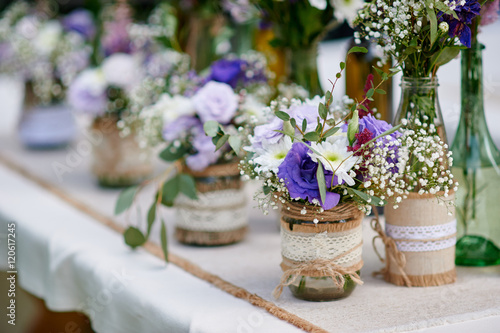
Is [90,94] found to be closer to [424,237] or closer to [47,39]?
[47,39]

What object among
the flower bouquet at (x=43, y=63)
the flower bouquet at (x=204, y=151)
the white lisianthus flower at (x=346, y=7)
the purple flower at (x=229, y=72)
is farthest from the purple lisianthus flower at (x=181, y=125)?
the flower bouquet at (x=43, y=63)

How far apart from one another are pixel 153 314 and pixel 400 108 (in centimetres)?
48

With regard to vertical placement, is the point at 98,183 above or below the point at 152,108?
below

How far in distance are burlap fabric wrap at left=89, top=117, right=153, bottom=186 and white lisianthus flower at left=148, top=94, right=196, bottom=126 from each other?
45 centimetres

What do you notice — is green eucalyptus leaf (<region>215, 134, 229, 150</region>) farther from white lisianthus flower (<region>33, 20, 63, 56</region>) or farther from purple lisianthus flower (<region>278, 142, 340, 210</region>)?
white lisianthus flower (<region>33, 20, 63, 56</region>)

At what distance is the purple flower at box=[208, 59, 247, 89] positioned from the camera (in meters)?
1.21

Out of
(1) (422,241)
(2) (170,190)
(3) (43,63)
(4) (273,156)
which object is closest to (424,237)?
(1) (422,241)

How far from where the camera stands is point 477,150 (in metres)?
1.01

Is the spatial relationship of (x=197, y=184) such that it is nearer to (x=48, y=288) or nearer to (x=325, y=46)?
(x=48, y=288)

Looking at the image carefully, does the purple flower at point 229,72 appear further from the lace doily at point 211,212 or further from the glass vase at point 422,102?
the glass vase at point 422,102

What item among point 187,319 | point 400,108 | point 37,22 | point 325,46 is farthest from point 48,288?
point 325,46

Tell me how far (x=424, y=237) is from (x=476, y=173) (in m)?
0.16

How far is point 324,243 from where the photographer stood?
872 mm

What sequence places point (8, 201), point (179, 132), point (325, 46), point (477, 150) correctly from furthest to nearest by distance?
point (325, 46), point (8, 201), point (179, 132), point (477, 150)
